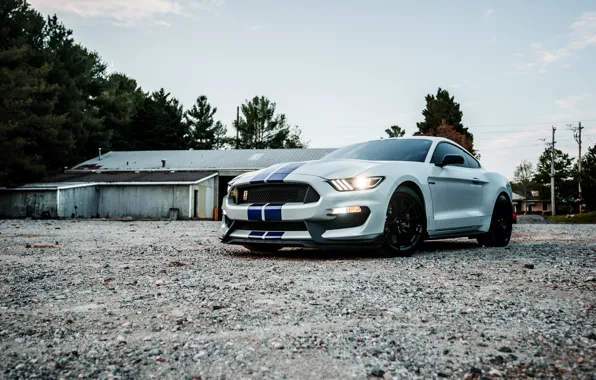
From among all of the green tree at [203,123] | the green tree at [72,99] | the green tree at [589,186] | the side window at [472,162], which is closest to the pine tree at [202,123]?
the green tree at [203,123]

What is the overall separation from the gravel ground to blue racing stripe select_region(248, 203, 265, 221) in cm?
74

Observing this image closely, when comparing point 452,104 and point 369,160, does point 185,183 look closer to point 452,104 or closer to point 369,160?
point 369,160

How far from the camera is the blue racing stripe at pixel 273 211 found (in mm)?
5781

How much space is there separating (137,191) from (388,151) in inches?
1089

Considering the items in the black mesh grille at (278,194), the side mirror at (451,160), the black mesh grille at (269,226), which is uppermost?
the side mirror at (451,160)

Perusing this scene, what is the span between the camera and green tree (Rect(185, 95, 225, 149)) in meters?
62.3

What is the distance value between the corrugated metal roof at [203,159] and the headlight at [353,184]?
28406 millimetres

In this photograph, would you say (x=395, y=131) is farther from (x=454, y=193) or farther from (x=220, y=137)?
(x=454, y=193)

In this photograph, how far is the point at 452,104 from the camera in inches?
2485

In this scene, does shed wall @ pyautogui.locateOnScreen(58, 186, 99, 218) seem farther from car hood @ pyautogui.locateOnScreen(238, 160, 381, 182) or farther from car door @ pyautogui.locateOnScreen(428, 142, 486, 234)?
car door @ pyautogui.locateOnScreen(428, 142, 486, 234)

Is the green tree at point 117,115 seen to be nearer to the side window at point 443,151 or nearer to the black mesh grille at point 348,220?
the side window at point 443,151

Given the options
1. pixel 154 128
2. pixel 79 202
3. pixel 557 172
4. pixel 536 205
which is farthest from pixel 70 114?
pixel 536 205

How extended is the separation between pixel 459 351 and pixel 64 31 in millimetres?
49570

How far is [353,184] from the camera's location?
225 inches
